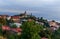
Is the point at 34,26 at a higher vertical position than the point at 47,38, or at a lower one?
higher

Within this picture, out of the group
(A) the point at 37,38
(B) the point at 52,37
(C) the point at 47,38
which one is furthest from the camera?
(C) the point at 47,38

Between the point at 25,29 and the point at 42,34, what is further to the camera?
the point at 42,34

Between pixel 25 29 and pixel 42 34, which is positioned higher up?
pixel 25 29

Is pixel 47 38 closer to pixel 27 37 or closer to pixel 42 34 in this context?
pixel 42 34

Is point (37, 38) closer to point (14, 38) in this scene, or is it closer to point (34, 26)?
A: point (34, 26)

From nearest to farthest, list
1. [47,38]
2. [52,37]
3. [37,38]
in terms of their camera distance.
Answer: [37,38]
[52,37]
[47,38]

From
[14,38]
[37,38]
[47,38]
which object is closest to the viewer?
[37,38]

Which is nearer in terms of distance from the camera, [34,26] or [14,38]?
[34,26]

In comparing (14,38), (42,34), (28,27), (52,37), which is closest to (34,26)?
(28,27)

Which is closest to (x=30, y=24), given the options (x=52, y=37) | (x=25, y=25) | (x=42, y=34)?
(x=25, y=25)
